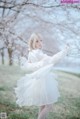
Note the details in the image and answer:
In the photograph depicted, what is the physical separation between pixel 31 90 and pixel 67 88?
1.21ft

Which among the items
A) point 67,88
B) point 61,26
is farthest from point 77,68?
point 61,26

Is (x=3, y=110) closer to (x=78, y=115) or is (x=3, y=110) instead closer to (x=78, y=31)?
(x=78, y=115)

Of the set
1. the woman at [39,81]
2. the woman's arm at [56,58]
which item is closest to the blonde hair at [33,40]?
the woman at [39,81]

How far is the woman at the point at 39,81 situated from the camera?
3180 millimetres

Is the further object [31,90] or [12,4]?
[12,4]

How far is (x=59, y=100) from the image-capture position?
330 cm

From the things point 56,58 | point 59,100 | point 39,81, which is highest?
point 56,58

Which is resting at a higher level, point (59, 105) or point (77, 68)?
point (77, 68)

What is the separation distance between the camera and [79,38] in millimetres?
3357

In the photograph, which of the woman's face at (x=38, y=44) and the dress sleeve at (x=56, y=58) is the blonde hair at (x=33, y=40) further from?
the dress sleeve at (x=56, y=58)

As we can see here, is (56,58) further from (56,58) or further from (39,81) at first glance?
(39,81)

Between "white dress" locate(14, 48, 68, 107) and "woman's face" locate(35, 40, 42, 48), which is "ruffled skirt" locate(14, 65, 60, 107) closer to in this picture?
"white dress" locate(14, 48, 68, 107)

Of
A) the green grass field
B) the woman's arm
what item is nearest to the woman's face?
the woman's arm

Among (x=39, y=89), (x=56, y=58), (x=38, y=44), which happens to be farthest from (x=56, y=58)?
(x=39, y=89)
